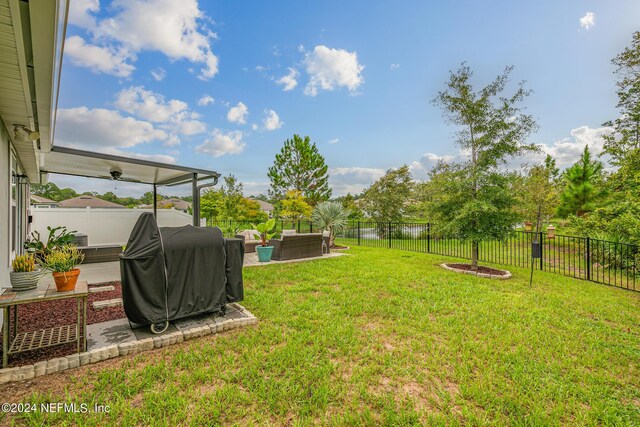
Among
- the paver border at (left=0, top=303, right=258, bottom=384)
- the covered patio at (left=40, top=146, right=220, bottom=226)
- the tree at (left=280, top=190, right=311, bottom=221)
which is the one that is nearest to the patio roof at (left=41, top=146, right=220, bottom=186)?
the covered patio at (left=40, top=146, right=220, bottom=226)

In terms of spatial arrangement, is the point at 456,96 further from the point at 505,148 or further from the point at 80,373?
the point at 80,373

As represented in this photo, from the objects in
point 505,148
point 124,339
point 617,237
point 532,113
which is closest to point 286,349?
point 124,339

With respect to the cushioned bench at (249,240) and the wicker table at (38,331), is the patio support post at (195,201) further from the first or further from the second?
the wicker table at (38,331)

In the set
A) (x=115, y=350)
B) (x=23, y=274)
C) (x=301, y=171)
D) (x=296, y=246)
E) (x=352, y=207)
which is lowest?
(x=115, y=350)

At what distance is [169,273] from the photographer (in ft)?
10.6

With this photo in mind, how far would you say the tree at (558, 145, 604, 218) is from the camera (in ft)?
41.3

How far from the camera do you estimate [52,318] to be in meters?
3.62

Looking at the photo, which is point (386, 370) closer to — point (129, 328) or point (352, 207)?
point (129, 328)

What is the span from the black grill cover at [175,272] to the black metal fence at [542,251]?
19.1 ft

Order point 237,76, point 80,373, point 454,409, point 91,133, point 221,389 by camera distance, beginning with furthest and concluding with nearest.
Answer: point 237,76 → point 91,133 → point 80,373 → point 221,389 → point 454,409

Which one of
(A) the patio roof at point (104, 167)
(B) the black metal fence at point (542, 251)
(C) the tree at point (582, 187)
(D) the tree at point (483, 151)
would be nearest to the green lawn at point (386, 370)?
(D) the tree at point (483, 151)

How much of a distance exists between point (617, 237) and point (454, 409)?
9.14 meters

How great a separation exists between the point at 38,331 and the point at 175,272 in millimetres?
1711

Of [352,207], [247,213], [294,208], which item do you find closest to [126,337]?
[294,208]
